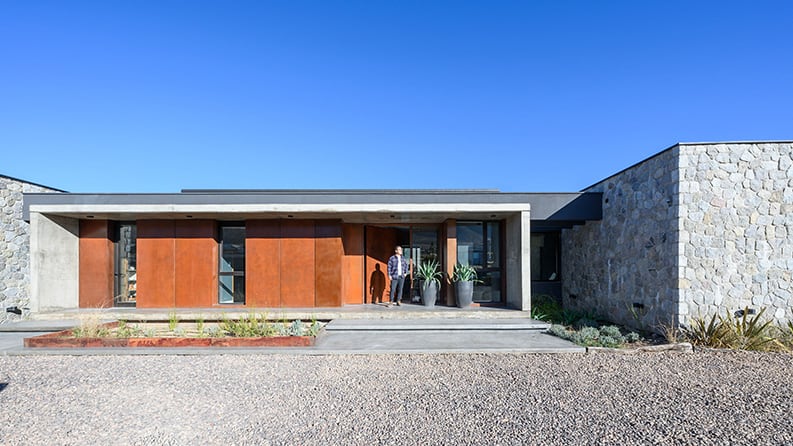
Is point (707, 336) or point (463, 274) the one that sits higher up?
point (463, 274)

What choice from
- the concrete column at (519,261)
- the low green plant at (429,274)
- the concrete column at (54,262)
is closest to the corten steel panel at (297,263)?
the low green plant at (429,274)

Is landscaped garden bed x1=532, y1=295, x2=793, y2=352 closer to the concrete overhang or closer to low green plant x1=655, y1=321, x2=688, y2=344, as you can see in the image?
low green plant x1=655, y1=321, x2=688, y2=344

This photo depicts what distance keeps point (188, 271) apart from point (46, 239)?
302 cm

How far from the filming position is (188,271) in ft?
33.3

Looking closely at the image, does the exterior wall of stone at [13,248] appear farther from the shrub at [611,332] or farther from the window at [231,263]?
the shrub at [611,332]

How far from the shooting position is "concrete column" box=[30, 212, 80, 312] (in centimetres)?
927

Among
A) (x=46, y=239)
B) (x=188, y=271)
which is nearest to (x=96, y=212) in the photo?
(x=46, y=239)

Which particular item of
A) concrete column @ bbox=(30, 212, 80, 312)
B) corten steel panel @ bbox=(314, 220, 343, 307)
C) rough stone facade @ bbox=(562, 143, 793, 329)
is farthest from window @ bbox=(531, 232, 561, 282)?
concrete column @ bbox=(30, 212, 80, 312)

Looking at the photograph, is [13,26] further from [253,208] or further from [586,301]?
[586,301]

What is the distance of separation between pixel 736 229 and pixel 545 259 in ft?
19.5

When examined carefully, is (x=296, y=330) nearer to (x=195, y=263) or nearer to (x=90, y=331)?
(x=90, y=331)

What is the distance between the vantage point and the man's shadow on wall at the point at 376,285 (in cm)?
1155

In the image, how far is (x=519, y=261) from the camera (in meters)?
9.55

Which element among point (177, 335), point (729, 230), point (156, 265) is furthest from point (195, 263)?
point (729, 230)
